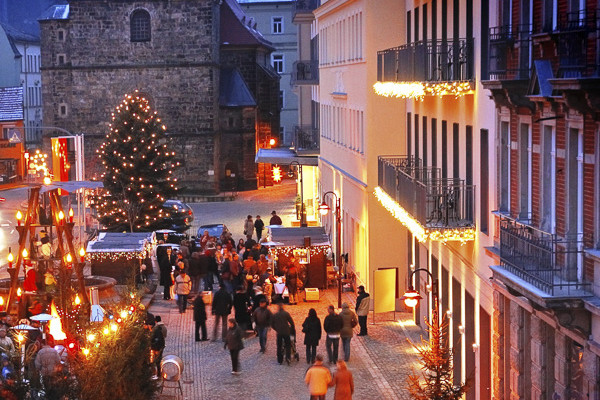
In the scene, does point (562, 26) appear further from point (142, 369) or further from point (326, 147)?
point (326, 147)

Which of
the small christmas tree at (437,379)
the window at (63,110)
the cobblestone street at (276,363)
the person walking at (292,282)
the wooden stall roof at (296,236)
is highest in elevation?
the window at (63,110)

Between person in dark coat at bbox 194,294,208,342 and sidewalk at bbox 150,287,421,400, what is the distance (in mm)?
242

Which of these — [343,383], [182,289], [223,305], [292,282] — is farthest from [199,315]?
[343,383]

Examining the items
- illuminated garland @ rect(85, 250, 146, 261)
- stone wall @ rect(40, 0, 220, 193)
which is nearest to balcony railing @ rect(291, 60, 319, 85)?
illuminated garland @ rect(85, 250, 146, 261)

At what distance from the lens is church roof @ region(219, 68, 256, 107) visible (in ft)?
266

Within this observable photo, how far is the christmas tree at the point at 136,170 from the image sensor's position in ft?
167

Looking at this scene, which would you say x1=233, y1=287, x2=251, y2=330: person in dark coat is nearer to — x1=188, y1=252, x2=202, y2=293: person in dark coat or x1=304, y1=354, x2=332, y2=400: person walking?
x1=188, y1=252, x2=202, y2=293: person in dark coat

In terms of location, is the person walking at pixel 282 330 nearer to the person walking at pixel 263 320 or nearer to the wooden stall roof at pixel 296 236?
the person walking at pixel 263 320

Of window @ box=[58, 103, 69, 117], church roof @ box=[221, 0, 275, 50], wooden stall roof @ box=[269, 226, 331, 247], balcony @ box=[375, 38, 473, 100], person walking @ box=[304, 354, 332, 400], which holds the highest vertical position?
church roof @ box=[221, 0, 275, 50]

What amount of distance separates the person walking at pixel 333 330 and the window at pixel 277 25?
83.9 meters

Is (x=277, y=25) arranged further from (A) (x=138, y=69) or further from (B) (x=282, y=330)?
(B) (x=282, y=330)

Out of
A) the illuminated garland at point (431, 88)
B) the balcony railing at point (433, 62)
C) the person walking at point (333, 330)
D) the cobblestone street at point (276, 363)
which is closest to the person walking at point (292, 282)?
the cobblestone street at point (276, 363)

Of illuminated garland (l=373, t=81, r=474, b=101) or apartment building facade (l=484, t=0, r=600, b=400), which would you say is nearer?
Result: apartment building facade (l=484, t=0, r=600, b=400)

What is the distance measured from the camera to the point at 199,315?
98.9ft
